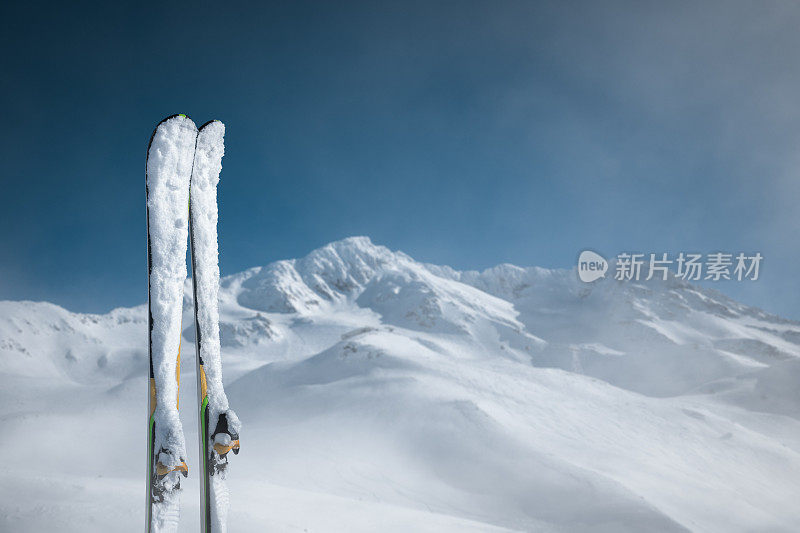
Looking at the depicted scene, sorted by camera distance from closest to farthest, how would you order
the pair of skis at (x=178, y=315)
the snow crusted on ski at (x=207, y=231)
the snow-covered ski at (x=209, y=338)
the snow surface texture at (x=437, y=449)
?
1. the pair of skis at (x=178, y=315)
2. the snow-covered ski at (x=209, y=338)
3. the snow crusted on ski at (x=207, y=231)
4. the snow surface texture at (x=437, y=449)

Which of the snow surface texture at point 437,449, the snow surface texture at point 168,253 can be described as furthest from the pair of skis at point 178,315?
the snow surface texture at point 437,449

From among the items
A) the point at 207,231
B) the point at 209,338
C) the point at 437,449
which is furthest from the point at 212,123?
the point at 437,449

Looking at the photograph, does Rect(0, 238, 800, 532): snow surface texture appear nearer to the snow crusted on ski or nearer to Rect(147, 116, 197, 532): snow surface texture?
Rect(147, 116, 197, 532): snow surface texture

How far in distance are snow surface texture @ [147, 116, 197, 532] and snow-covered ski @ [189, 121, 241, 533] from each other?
0.94ft

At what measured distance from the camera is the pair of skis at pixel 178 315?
439 centimetres

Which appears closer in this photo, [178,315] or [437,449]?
[178,315]

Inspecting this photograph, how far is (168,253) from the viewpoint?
4836mm

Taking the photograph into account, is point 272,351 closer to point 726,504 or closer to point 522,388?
point 522,388

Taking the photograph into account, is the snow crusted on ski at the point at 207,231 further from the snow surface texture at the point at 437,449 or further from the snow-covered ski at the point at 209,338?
the snow surface texture at the point at 437,449

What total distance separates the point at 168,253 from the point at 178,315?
727 mm

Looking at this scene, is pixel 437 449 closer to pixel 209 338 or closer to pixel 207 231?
pixel 209 338

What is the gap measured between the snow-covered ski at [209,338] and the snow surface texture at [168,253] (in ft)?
0.94

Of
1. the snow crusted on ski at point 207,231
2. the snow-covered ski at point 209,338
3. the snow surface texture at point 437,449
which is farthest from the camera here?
the snow surface texture at point 437,449

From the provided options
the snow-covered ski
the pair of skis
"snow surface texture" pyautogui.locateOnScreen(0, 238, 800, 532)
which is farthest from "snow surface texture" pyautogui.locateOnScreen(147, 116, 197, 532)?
"snow surface texture" pyautogui.locateOnScreen(0, 238, 800, 532)
